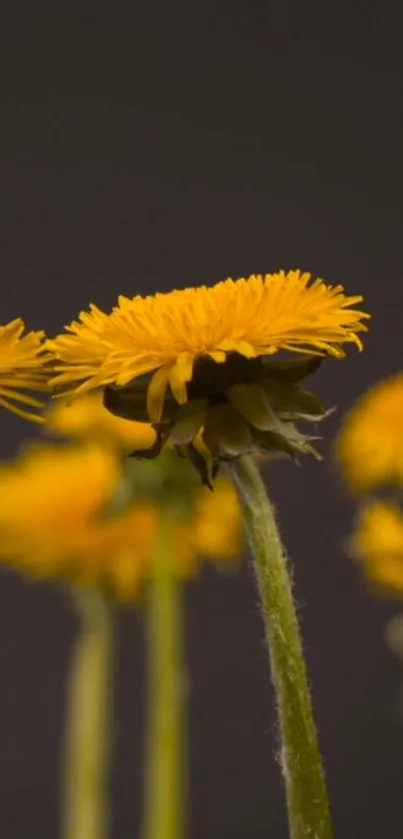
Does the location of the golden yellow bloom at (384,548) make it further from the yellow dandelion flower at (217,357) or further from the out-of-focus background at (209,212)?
the out-of-focus background at (209,212)

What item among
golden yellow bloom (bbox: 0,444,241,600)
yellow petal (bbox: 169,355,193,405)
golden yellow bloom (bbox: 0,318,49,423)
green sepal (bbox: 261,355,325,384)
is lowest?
yellow petal (bbox: 169,355,193,405)

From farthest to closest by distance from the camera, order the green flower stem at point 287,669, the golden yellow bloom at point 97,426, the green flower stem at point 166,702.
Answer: the golden yellow bloom at point 97,426 < the green flower stem at point 166,702 < the green flower stem at point 287,669

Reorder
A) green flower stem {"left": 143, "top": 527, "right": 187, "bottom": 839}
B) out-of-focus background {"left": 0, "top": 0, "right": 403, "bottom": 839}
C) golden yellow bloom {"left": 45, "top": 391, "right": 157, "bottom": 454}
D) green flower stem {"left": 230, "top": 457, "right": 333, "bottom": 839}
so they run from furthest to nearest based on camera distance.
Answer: out-of-focus background {"left": 0, "top": 0, "right": 403, "bottom": 839}, golden yellow bloom {"left": 45, "top": 391, "right": 157, "bottom": 454}, green flower stem {"left": 143, "top": 527, "right": 187, "bottom": 839}, green flower stem {"left": 230, "top": 457, "right": 333, "bottom": 839}

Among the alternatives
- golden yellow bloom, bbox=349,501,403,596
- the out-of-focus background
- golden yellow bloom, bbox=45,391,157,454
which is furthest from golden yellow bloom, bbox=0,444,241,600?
the out-of-focus background

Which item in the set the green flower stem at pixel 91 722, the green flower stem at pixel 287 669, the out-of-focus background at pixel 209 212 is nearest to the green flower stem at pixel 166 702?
the green flower stem at pixel 91 722

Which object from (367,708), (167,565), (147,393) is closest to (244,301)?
(147,393)

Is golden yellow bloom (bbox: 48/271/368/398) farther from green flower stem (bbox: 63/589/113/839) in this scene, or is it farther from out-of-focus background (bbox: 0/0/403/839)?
out-of-focus background (bbox: 0/0/403/839)

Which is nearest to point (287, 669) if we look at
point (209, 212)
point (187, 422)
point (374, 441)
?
point (187, 422)
